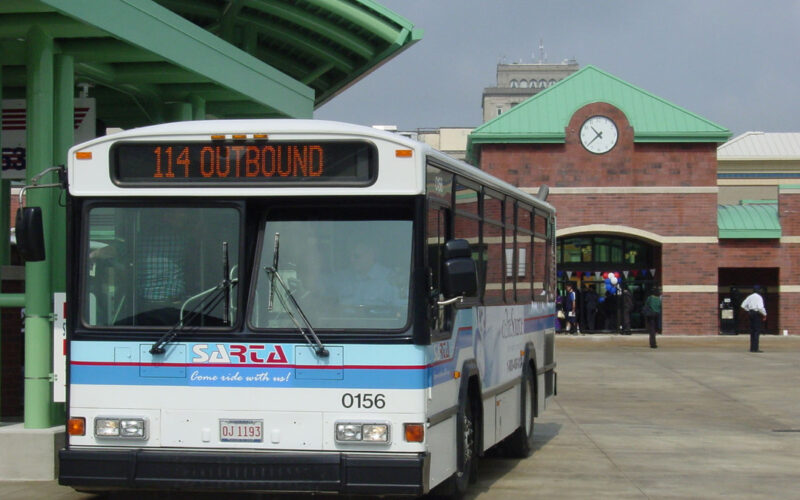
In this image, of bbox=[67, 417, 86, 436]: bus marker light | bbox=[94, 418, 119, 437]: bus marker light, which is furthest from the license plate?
bbox=[67, 417, 86, 436]: bus marker light

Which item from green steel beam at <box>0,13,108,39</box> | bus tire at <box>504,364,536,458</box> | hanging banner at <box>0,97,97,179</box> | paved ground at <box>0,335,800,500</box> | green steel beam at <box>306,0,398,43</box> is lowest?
paved ground at <box>0,335,800,500</box>

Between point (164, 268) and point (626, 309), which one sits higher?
point (164, 268)

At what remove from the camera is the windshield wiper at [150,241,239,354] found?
821cm

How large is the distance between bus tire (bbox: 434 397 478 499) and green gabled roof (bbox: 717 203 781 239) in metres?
35.7

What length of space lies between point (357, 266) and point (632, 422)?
965 centimetres

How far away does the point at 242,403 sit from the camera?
8.19 metres

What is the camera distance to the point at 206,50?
12.8 m

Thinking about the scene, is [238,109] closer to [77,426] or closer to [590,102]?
[77,426]

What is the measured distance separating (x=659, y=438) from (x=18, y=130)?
26.8 feet

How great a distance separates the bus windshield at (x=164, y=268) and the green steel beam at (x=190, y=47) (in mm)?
2663

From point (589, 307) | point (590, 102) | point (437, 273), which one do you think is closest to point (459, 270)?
point (437, 273)

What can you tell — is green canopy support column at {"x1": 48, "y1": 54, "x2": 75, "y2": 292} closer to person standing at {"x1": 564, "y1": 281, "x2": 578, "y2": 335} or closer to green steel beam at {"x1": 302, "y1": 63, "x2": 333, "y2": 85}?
green steel beam at {"x1": 302, "y1": 63, "x2": 333, "y2": 85}

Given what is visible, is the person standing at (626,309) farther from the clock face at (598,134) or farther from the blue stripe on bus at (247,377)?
the blue stripe on bus at (247,377)

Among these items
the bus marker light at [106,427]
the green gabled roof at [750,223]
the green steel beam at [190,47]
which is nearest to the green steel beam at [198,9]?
the green steel beam at [190,47]
